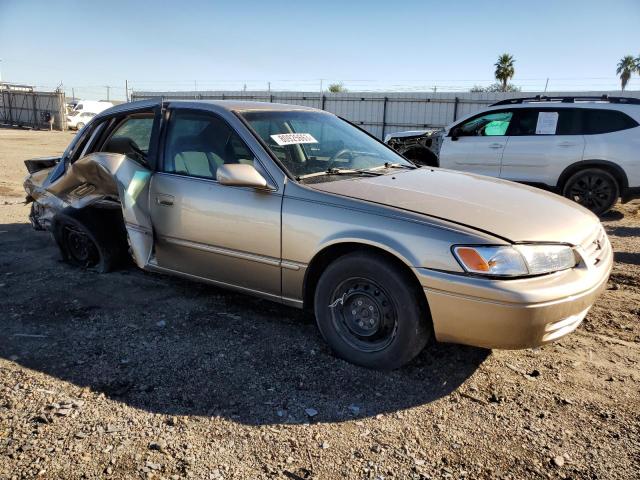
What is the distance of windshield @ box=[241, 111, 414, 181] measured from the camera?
3.69 meters

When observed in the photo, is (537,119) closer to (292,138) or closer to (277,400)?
(292,138)

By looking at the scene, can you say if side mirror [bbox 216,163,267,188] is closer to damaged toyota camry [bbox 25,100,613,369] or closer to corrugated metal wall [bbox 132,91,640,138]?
damaged toyota camry [bbox 25,100,613,369]

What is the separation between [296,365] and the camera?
330 cm

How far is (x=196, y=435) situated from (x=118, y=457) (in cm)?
37

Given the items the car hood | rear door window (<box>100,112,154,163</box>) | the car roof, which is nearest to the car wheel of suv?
the car hood

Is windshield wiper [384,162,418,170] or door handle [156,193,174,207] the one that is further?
windshield wiper [384,162,418,170]

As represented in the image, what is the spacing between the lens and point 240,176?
3352mm

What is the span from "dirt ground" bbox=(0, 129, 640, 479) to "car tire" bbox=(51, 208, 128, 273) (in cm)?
67

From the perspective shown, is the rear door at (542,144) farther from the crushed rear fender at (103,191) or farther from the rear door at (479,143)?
the crushed rear fender at (103,191)

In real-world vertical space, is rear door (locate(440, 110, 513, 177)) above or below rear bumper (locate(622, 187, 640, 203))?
above

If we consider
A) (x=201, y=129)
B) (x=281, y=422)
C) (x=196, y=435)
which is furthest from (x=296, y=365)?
(x=201, y=129)

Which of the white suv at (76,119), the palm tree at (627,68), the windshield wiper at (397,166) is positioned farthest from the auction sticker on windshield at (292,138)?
the palm tree at (627,68)

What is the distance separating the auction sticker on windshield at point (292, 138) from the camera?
3.81 metres

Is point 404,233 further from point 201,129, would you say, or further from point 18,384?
point 18,384
